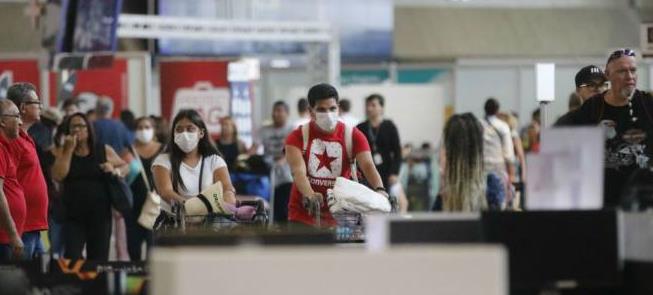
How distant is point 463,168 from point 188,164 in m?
2.98

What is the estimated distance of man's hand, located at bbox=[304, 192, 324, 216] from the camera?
909 centimetres

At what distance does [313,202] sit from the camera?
29.9ft

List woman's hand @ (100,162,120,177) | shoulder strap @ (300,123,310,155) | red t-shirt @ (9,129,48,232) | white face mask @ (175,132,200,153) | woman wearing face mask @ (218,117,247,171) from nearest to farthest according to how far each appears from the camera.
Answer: shoulder strap @ (300,123,310,155) → red t-shirt @ (9,129,48,232) → white face mask @ (175,132,200,153) → woman's hand @ (100,162,120,177) → woman wearing face mask @ (218,117,247,171)

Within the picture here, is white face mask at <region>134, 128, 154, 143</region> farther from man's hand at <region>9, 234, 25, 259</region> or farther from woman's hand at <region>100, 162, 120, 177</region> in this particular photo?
man's hand at <region>9, 234, 25, 259</region>

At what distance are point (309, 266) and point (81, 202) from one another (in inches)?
358

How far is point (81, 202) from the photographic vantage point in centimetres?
1273

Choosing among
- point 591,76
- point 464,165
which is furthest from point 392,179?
point 464,165

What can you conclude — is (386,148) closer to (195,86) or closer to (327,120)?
(327,120)

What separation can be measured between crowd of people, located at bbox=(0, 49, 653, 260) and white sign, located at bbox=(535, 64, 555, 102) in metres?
0.22

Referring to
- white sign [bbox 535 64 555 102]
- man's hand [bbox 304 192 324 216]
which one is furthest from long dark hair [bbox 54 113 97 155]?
man's hand [bbox 304 192 324 216]

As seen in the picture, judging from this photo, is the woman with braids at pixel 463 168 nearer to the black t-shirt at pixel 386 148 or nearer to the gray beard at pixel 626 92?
the gray beard at pixel 626 92

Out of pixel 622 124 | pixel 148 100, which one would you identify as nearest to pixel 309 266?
pixel 622 124

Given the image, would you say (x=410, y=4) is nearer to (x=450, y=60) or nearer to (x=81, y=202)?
(x=450, y=60)

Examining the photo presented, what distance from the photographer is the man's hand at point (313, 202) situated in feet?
29.8
